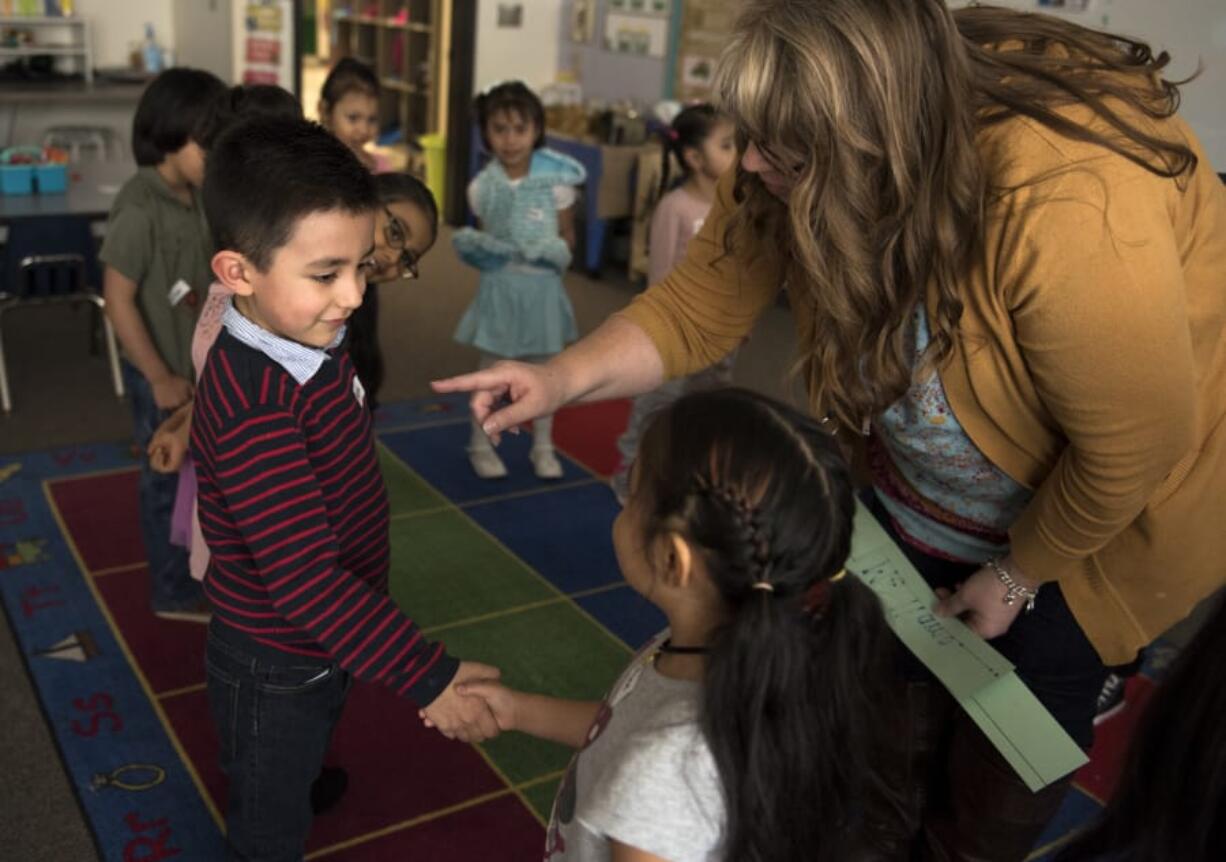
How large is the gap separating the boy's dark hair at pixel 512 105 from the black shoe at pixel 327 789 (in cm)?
214

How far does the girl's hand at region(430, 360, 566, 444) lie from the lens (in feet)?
5.38

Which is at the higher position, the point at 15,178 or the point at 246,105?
the point at 246,105

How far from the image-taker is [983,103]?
4.36 feet

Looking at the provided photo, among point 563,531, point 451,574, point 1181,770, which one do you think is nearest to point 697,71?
point 563,531

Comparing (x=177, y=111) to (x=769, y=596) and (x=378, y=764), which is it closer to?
(x=378, y=764)

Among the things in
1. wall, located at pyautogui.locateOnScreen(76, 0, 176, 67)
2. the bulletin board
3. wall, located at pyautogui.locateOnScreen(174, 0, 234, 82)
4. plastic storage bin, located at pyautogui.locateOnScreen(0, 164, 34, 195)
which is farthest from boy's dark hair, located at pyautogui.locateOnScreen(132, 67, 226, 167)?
wall, located at pyautogui.locateOnScreen(76, 0, 176, 67)

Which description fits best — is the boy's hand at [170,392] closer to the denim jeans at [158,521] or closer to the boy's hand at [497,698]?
the denim jeans at [158,521]

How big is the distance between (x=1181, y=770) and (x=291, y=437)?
103 cm

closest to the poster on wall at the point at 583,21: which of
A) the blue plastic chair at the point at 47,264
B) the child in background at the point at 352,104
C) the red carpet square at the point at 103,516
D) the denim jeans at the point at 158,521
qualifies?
the child in background at the point at 352,104

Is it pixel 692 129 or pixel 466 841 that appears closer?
pixel 466 841

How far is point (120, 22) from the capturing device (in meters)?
7.50

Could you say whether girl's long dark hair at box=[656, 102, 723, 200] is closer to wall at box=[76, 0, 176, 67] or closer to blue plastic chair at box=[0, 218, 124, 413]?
blue plastic chair at box=[0, 218, 124, 413]

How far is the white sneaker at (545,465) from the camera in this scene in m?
3.97

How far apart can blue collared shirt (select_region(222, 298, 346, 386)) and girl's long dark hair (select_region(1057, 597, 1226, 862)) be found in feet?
3.39
